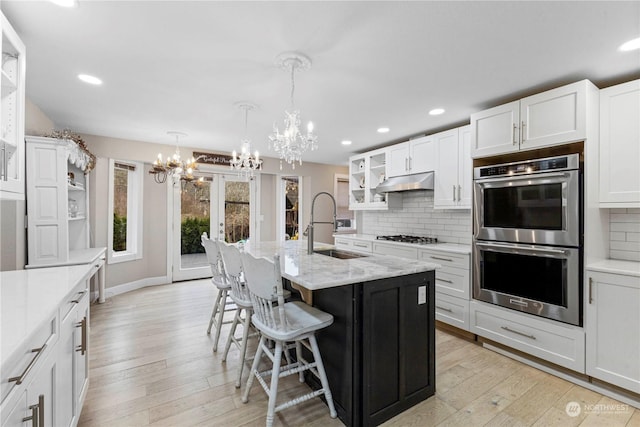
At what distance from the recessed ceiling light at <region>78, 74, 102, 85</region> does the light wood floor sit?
96.6 inches

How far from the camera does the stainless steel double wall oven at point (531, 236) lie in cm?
231

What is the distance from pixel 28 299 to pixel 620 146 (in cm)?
395

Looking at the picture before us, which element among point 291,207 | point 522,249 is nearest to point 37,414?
point 522,249

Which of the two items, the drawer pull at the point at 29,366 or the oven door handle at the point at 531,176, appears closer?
the drawer pull at the point at 29,366

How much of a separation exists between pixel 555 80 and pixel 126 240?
5982mm

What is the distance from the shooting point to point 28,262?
280 cm

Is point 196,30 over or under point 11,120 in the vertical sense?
over

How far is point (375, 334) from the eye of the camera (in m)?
1.80

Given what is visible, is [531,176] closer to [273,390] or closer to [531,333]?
[531,333]

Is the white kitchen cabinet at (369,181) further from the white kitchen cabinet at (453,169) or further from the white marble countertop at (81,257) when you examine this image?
the white marble countertop at (81,257)

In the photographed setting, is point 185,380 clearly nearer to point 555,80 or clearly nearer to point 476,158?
point 476,158

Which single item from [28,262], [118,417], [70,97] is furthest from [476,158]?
[28,262]

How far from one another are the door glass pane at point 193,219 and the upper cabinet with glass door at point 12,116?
354 centimetres

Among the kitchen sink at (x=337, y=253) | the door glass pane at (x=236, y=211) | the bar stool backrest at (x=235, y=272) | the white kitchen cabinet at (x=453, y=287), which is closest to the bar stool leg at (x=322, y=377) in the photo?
the bar stool backrest at (x=235, y=272)
